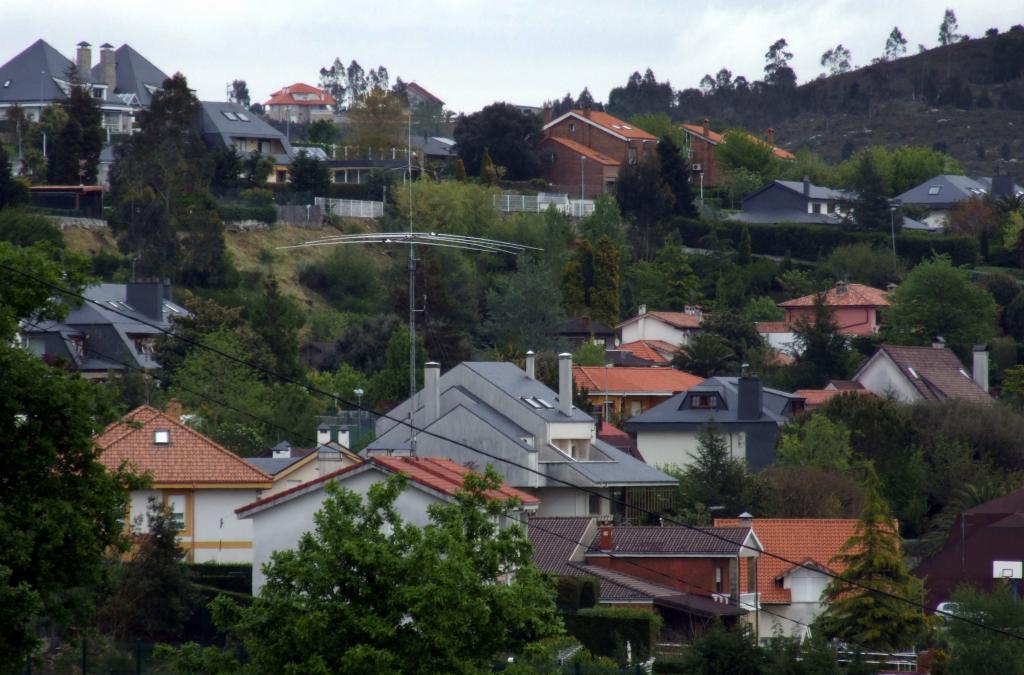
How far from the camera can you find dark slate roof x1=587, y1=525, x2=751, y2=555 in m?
41.7

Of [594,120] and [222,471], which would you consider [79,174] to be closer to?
[594,120]

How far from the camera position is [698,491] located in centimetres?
5175

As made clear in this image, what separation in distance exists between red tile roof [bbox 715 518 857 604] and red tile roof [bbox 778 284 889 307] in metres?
43.3

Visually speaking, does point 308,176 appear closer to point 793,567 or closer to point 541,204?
point 541,204

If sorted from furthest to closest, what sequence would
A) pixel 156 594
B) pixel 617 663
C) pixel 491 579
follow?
1. pixel 156 594
2. pixel 617 663
3. pixel 491 579

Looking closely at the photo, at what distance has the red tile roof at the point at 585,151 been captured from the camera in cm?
11206

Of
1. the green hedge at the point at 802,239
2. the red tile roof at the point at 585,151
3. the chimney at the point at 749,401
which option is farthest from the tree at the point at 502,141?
the chimney at the point at 749,401

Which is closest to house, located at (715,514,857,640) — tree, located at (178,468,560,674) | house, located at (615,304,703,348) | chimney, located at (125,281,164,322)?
tree, located at (178,468,560,674)

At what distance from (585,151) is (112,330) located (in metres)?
51.1

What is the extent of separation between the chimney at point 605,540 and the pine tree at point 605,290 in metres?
45.7

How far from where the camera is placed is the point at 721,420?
64500 millimetres

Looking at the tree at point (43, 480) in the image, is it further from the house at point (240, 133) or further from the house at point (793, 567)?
the house at point (240, 133)

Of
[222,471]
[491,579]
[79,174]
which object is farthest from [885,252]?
[491,579]

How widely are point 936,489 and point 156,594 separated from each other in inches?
1186
